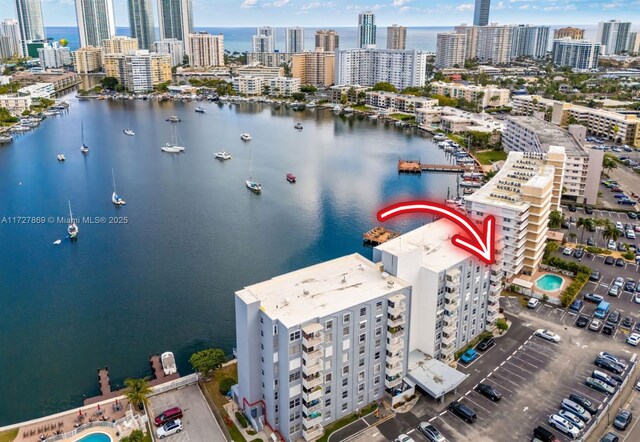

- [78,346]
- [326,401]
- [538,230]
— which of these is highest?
[538,230]

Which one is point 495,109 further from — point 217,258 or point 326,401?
point 326,401

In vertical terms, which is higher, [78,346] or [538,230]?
[538,230]

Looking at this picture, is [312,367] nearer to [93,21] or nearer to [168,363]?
[168,363]

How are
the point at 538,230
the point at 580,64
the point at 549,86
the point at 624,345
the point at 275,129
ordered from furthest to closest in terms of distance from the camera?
the point at 580,64 < the point at 549,86 < the point at 275,129 < the point at 538,230 < the point at 624,345

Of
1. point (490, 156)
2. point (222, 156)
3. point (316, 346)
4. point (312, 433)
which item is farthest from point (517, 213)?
point (222, 156)

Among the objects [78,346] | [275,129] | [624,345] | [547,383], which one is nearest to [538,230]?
[624,345]

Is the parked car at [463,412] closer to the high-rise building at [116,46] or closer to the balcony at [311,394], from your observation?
the balcony at [311,394]
